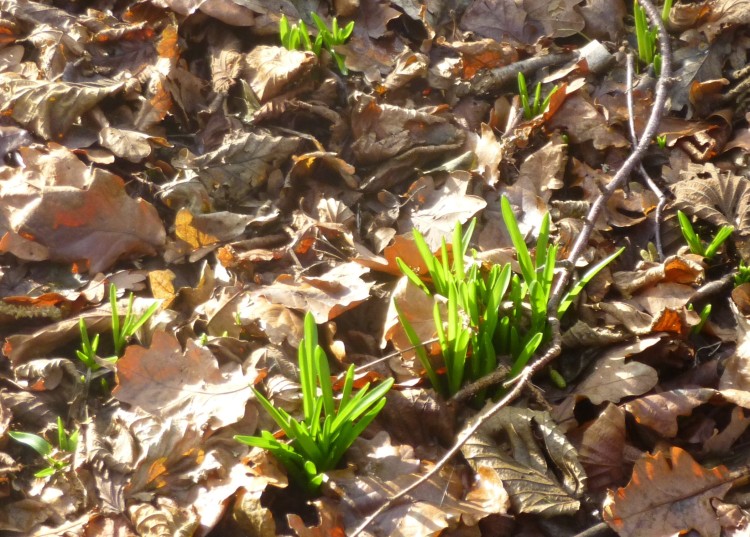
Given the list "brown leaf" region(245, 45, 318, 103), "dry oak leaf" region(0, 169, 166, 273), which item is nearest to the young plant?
"dry oak leaf" region(0, 169, 166, 273)

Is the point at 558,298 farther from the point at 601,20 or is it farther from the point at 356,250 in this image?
the point at 601,20

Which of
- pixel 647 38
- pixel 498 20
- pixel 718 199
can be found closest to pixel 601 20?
pixel 647 38

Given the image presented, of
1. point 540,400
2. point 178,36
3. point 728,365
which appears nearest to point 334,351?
point 540,400

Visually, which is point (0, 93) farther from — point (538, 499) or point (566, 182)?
point (538, 499)

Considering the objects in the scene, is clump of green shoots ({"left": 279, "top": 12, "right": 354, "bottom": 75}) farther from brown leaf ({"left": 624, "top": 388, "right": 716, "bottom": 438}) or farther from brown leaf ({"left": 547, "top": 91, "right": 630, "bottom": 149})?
brown leaf ({"left": 624, "top": 388, "right": 716, "bottom": 438})

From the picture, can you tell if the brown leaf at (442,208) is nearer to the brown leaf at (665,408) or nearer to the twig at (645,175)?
the twig at (645,175)
